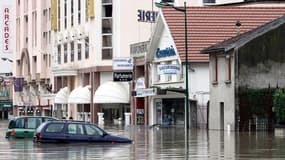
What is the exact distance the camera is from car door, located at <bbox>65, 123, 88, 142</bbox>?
43969mm

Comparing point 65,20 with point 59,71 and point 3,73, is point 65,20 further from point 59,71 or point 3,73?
point 3,73

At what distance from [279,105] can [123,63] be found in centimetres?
3096

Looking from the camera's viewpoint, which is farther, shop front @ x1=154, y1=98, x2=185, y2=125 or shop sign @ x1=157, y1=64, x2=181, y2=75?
shop front @ x1=154, y1=98, x2=185, y2=125

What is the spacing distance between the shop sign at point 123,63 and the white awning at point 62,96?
24.1 metres

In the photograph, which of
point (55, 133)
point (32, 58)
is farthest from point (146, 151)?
point (32, 58)

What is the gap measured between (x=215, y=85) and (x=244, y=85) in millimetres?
4446

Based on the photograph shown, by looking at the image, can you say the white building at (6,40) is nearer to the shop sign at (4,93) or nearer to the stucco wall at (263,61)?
the shop sign at (4,93)

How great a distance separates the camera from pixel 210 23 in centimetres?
7650

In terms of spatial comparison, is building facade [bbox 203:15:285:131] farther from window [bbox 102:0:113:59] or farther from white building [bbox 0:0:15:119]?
white building [bbox 0:0:15:119]

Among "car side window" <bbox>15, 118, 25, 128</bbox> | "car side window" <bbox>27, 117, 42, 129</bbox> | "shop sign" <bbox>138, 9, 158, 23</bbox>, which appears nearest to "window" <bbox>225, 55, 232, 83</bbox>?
"car side window" <bbox>27, 117, 42, 129</bbox>

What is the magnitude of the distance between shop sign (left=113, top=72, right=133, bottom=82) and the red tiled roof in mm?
13670

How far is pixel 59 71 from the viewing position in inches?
4402

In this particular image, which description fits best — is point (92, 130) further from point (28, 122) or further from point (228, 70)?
point (228, 70)

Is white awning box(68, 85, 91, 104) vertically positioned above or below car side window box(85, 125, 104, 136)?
above
